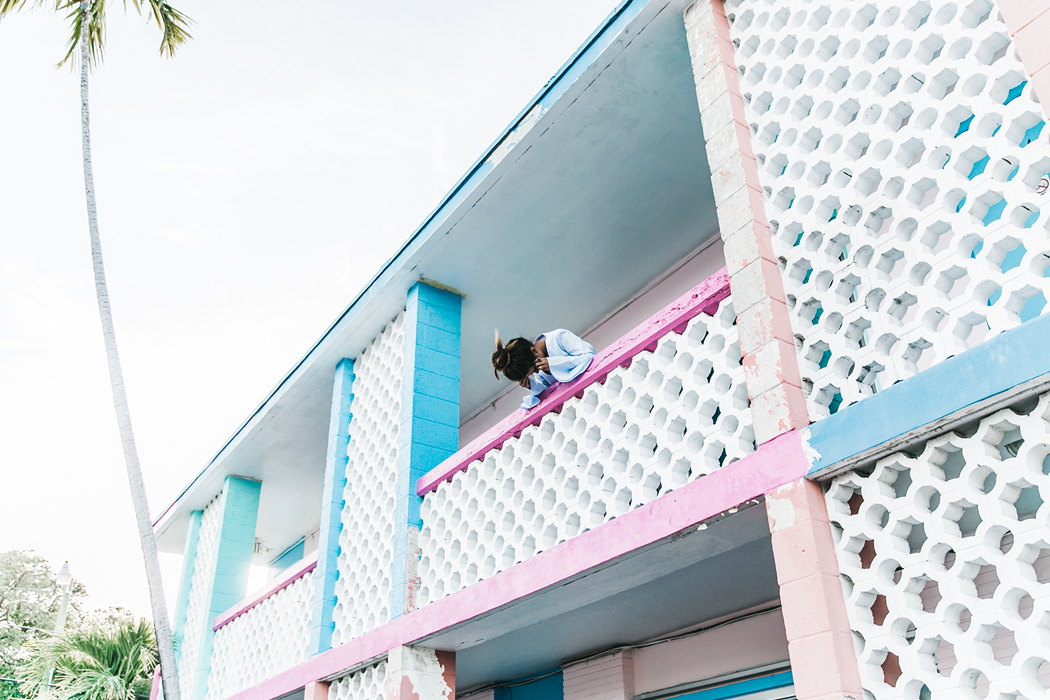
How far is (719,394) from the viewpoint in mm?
Result: 4086

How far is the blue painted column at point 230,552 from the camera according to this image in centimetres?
931

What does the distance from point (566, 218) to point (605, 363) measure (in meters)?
2.01

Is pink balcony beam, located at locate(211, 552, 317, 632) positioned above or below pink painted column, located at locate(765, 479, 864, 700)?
above

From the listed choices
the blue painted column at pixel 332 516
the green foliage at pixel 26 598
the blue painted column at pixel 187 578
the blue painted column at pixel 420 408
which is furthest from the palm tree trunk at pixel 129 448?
the green foliage at pixel 26 598

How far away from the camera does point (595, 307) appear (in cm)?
784

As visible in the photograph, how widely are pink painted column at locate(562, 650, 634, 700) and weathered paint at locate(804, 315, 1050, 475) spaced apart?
13.2 feet

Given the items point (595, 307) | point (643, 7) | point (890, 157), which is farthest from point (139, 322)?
point (890, 157)

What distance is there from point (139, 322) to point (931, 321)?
33.1 feet

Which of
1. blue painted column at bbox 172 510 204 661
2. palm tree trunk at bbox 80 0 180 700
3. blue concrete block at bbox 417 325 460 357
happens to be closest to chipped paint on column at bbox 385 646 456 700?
palm tree trunk at bbox 80 0 180 700

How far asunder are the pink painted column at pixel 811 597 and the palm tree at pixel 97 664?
31.6 feet

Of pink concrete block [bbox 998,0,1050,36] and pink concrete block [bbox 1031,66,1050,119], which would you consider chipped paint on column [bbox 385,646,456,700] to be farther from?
pink concrete block [bbox 998,0,1050,36]

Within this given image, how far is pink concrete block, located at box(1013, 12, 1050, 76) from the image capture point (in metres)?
3.04

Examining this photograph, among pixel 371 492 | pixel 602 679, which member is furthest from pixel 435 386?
pixel 602 679

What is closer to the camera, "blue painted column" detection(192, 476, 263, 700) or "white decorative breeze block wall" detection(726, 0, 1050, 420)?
"white decorative breeze block wall" detection(726, 0, 1050, 420)
